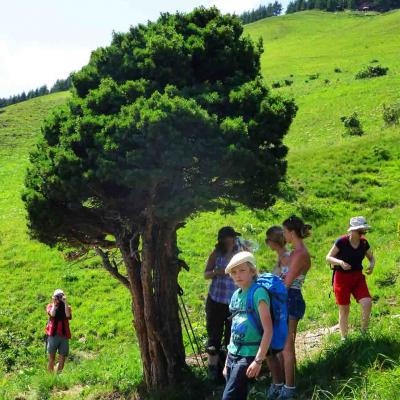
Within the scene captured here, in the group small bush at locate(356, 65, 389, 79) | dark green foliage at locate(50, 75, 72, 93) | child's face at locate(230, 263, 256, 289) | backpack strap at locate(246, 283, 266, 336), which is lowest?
backpack strap at locate(246, 283, 266, 336)

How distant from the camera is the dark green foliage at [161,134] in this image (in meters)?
6.93

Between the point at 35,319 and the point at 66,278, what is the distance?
2546mm

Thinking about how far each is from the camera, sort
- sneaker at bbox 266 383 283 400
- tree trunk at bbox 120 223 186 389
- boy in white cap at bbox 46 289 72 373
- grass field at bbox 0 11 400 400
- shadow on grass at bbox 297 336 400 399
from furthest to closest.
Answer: boy in white cap at bbox 46 289 72 373, tree trunk at bbox 120 223 186 389, grass field at bbox 0 11 400 400, sneaker at bbox 266 383 283 400, shadow on grass at bbox 297 336 400 399

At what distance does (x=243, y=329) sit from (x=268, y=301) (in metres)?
0.41

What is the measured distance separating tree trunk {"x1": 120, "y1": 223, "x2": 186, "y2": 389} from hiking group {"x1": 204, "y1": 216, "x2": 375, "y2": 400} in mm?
701

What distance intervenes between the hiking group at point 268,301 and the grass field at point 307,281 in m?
0.52

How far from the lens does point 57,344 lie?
40.0 feet

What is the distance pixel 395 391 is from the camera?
5.46 meters

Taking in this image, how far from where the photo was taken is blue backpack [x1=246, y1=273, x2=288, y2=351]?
5.61 meters

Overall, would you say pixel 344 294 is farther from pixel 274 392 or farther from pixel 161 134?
pixel 161 134

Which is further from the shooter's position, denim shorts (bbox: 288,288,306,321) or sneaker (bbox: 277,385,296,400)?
denim shorts (bbox: 288,288,306,321)

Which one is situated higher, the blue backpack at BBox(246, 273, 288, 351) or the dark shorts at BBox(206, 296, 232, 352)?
the blue backpack at BBox(246, 273, 288, 351)

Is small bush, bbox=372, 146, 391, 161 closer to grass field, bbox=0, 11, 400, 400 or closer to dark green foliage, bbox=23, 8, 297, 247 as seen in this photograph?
grass field, bbox=0, 11, 400, 400

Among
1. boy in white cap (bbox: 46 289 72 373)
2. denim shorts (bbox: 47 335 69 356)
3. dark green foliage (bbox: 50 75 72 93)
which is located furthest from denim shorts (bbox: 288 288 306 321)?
dark green foliage (bbox: 50 75 72 93)
